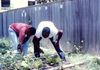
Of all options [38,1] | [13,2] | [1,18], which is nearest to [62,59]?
[1,18]

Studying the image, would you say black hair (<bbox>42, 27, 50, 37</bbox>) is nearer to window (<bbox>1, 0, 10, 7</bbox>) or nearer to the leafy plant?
the leafy plant

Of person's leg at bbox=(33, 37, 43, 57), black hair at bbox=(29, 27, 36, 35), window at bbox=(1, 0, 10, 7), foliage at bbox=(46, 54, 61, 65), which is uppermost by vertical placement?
black hair at bbox=(29, 27, 36, 35)

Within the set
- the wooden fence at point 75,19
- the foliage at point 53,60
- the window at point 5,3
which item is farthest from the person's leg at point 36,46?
the window at point 5,3

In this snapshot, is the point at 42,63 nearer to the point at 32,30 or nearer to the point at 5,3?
the point at 32,30

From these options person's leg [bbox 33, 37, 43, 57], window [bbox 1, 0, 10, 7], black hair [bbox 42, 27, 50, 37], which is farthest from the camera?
window [bbox 1, 0, 10, 7]

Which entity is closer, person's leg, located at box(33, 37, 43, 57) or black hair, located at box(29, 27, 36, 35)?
black hair, located at box(29, 27, 36, 35)

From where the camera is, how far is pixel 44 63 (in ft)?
33.7

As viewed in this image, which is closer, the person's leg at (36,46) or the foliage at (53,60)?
the person's leg at (36,46)

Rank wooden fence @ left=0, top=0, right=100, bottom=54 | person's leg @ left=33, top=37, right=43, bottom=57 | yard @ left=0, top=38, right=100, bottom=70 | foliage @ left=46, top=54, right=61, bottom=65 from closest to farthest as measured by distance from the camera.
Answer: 1. yard @ left=0, top=38, right=100, bottom=70
2. person's leg @ left=33, top=37, right=43, bottom=57
3. foliage @ left=46, top=54, right=61, bottom=65
4. wooden fence @ left=0, top=0, right=100, bottom=54

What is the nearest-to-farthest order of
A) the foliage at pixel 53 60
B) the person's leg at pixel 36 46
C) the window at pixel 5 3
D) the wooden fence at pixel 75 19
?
the person's leg at pixel 36 46 → the foliage at pixel 53 60 → the wooden fence at pixel 75 19 → the window at pixel 5 3

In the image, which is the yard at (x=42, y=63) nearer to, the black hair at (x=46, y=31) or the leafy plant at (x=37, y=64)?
the leafy plant at (x=37, y=64)

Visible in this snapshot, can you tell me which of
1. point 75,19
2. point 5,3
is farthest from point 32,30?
point 5,3

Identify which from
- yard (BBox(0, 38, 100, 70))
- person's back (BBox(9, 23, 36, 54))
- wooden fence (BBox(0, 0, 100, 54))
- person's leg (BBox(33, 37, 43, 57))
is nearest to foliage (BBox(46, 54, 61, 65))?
yard (BBox(0, 38, 100, 70))

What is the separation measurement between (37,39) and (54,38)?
44 centimetres
